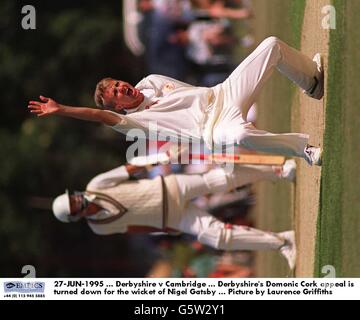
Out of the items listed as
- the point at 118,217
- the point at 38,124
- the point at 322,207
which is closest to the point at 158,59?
the point at 38,124

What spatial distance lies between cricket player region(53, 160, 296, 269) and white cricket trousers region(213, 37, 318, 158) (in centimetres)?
213

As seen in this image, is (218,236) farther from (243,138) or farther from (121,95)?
(121,95)

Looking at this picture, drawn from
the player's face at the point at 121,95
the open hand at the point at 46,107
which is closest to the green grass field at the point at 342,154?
the player's face at the point at 121,95

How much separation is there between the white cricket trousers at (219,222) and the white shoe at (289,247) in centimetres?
5

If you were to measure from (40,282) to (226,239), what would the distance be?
2.55 meters

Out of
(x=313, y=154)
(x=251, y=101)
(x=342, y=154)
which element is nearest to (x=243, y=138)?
(x=251, y=101)

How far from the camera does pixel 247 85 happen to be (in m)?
7.44

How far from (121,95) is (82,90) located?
1539 cm

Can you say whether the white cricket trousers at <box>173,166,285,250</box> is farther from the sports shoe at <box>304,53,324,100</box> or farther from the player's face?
the player's face

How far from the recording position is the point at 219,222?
9688 millimetres

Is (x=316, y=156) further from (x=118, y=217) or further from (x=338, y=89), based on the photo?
(x=118, y=217)

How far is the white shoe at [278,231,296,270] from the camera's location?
948 cm

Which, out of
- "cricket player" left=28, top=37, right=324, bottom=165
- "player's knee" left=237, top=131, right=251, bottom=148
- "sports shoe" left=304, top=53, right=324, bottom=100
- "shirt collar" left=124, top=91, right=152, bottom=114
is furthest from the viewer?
"sports shoe" left=304, top=53, right=324, bottom=100

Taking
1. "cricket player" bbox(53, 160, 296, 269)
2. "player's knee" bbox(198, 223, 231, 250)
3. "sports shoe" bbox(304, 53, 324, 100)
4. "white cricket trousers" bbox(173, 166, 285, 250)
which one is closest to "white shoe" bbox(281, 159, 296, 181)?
"cricket player" bbox(53, 160, 296, 269)
